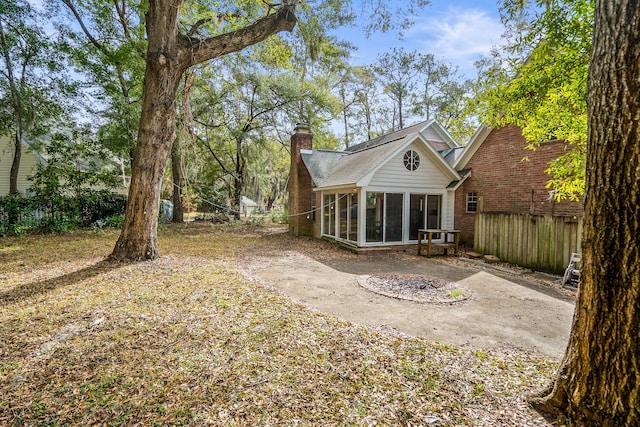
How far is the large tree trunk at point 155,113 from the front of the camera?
22.2ft

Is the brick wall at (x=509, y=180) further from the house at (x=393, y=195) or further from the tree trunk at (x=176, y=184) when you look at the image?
the tree trunk at (x=176, y=184)

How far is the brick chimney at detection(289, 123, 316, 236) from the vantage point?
14188mm

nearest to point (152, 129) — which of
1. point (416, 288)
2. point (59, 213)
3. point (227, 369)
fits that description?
point (227, 369)

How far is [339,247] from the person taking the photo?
1112 cm

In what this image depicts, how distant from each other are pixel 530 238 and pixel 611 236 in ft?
23.5

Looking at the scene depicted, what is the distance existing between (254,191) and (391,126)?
14231 millimetres

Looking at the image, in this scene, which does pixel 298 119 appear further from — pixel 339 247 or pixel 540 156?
pixel 540 156

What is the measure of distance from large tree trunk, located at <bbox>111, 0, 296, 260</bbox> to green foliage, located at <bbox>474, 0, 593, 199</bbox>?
605 centimetres

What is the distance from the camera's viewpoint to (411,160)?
10422 millimetres

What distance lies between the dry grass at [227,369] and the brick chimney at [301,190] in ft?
31.1

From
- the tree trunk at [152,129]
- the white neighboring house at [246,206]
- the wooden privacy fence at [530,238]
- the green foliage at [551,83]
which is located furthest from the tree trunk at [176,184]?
the green foliage at [551,83]

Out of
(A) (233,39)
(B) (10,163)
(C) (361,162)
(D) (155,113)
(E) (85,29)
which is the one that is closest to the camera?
(D) (155,113)

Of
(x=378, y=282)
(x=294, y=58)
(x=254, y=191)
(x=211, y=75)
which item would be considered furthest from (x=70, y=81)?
(x=378, y=282)

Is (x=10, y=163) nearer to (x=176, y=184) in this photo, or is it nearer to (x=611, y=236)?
(x=176, y=184)
